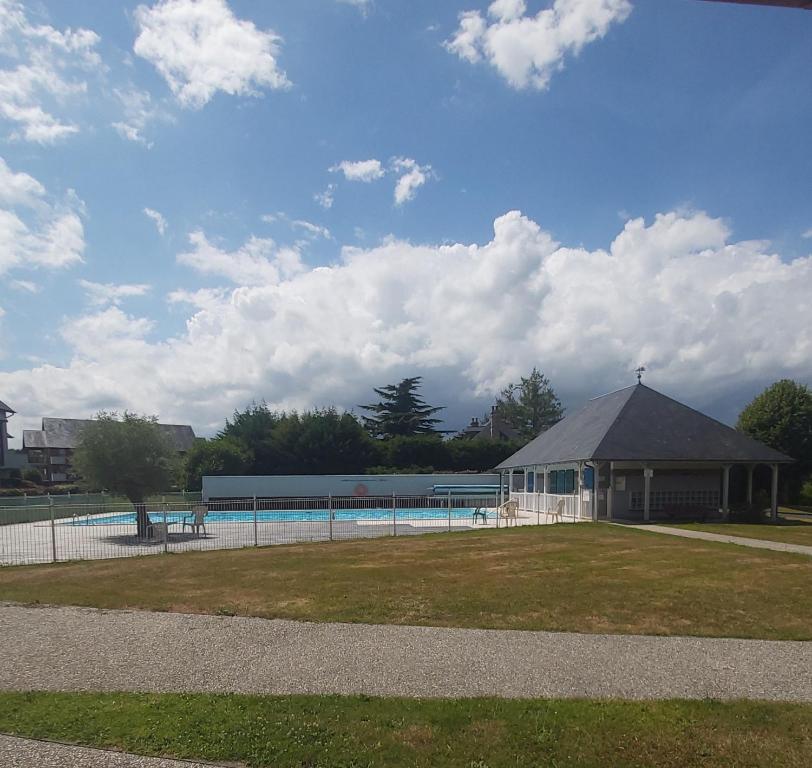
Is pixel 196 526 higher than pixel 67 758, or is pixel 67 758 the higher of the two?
pixel 67 758

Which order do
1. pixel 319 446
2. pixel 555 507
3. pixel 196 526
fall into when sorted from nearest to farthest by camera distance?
→ pixel 196 526
pixel 555 507
pixel 319 446

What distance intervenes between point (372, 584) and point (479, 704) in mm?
5299

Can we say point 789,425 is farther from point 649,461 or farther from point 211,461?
point 211,461

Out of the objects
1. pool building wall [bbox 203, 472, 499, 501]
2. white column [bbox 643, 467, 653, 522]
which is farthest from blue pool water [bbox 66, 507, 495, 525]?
pool building wall [bbox 203, 472, 499, 501]

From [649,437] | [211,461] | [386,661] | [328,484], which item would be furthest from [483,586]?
[211,461]

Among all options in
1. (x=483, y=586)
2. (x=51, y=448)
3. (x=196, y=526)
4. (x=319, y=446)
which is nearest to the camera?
(x=483, y=586)

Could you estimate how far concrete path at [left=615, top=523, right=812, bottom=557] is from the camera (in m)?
13.9

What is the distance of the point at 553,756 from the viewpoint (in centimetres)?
420

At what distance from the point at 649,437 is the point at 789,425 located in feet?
45.4

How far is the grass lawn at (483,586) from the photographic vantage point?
798 cm

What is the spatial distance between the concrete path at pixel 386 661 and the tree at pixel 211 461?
3570 centimetres

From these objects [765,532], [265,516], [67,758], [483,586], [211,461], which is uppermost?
[67,758]

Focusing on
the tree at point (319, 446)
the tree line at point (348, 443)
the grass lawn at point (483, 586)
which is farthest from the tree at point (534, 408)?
the grass lawn at point (483, 586)

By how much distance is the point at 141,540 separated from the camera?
18938 millimetres
